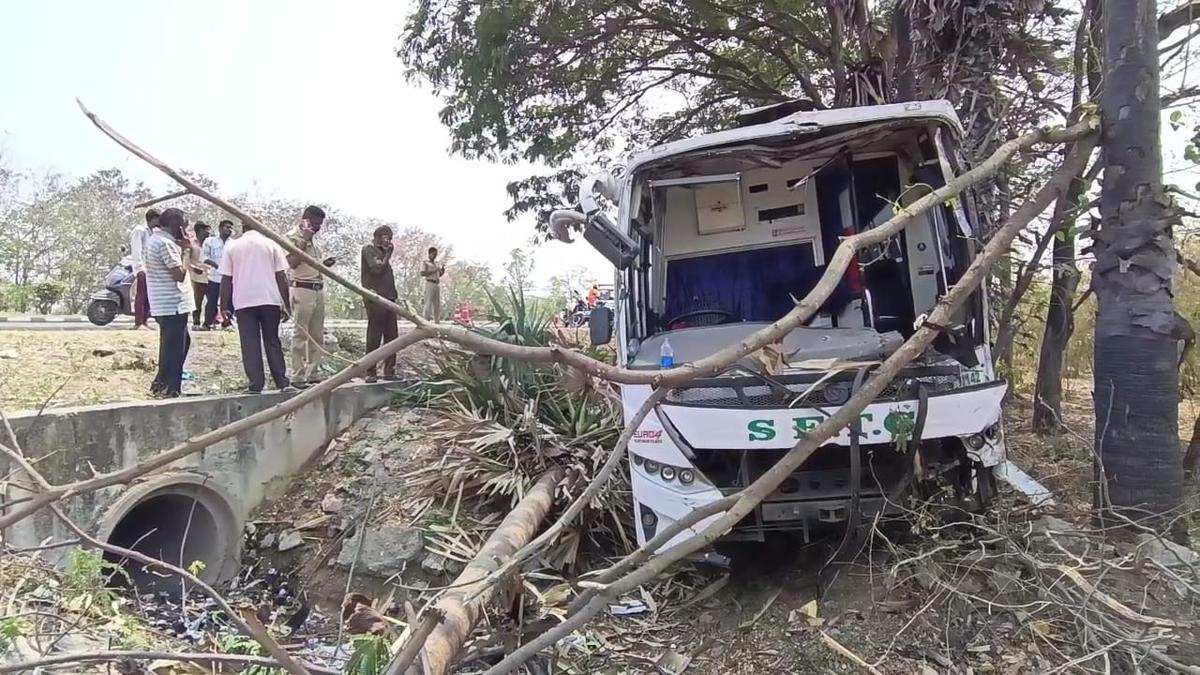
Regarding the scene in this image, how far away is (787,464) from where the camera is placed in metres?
2.90

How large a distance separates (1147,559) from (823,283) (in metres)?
2.30

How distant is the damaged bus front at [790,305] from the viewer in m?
4.11

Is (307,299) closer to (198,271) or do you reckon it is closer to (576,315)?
(198,271)

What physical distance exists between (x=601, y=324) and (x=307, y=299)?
13.1 feet

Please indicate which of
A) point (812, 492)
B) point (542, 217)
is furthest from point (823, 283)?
point (542, 217)

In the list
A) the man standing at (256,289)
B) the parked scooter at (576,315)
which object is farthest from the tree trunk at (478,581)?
the parked scooter at (576,315)

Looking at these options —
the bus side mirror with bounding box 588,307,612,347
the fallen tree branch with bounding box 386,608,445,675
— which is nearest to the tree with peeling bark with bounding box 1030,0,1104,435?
the bus side mirror with bounding box 588,307,612,347

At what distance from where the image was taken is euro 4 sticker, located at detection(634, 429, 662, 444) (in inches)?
174

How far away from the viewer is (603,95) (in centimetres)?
1212

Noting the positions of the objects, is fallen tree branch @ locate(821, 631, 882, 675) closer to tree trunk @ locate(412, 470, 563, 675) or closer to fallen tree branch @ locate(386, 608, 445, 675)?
tree trunk @ locate(412, 470, 563, 675)

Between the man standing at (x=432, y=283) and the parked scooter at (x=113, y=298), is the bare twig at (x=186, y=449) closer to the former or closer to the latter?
the man standing at (x=432, y=283)

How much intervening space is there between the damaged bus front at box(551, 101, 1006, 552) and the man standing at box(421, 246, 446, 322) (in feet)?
16.0

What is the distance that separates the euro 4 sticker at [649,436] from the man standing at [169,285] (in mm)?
4617

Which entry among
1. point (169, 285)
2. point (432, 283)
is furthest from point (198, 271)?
point (169, 285)
